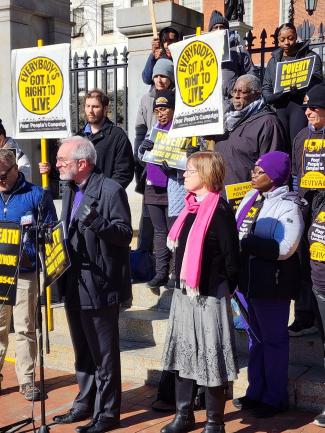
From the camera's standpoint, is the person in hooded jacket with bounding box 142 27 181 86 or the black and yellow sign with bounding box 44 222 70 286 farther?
the person in hooded jacket with bounding box 142 27 181 86

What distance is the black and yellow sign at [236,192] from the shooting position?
5.04 meters

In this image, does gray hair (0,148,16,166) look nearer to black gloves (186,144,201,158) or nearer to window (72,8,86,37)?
black gloves (186,144,201,158)

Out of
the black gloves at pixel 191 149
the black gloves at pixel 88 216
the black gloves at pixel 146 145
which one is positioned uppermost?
the black gloves at pixel 146 145

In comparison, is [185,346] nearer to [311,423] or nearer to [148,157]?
[311,423]

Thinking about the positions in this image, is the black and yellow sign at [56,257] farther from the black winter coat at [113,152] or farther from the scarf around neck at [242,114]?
the scarf around neck at [242,114]

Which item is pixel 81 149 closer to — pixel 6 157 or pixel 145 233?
pixel 6 157

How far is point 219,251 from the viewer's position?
4.20 metres

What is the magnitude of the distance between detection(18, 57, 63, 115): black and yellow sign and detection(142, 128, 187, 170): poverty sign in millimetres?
1015

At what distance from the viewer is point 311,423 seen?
15.2ft

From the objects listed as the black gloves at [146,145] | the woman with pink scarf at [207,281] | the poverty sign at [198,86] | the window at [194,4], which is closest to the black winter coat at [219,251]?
the woman with pink scarf at [207,281]

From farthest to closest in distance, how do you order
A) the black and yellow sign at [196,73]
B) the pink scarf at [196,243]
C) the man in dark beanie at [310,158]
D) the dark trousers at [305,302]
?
the black and yellow sign at [196,73] < the dark trousers at [305,302] < the man in dark beanie at [310,158] < the pink scarf at [196,243]

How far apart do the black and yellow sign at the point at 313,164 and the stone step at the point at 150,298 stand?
207cm

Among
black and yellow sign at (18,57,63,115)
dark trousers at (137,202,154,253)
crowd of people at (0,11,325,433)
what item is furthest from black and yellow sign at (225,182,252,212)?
black and yellow sign at (18,57,63,115)

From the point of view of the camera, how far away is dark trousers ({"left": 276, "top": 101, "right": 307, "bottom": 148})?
601cm
